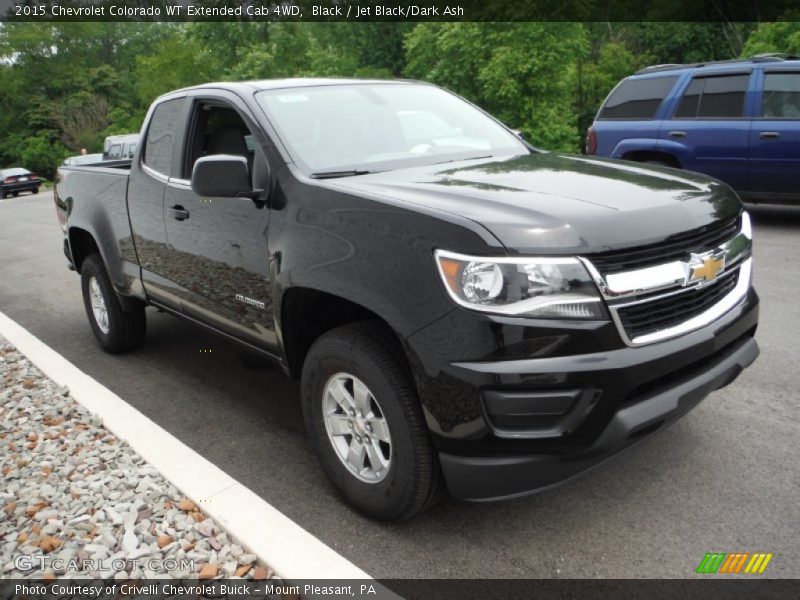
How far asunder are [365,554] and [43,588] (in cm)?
118

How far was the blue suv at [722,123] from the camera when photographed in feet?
27.1

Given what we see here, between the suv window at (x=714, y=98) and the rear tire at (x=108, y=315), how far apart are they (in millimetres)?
7049

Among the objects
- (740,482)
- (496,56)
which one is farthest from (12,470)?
(496,56)

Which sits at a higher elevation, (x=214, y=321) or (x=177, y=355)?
(x=214, y=321)

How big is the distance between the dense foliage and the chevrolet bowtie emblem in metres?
24.3

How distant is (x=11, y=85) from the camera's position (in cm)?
6241

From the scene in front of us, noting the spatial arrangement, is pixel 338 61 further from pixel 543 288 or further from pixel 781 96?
pixel 543 288

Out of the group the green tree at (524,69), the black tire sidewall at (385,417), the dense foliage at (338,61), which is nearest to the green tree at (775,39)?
the dense foliage at (338,61)

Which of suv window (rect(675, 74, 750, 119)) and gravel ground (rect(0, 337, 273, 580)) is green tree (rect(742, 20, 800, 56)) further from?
gravel ground (rect(0, 337, 273, 580))

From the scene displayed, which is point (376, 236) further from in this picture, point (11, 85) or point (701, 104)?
point (11, 85)

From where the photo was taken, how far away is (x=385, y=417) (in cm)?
272

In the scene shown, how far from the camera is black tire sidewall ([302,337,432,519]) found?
267cm

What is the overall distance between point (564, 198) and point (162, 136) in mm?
2853

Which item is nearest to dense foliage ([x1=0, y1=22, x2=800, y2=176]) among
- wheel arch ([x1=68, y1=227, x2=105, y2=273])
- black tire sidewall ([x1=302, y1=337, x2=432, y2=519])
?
wheel arch ([x1=68, y1=227, x2=105, y2=273])
